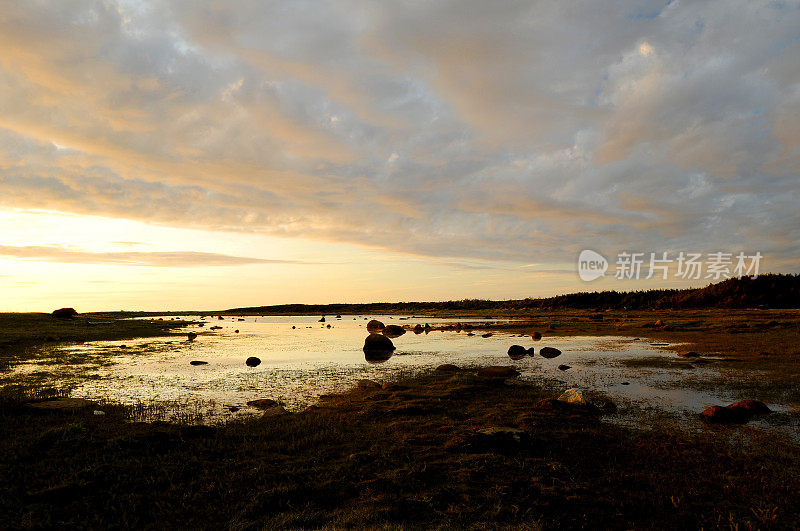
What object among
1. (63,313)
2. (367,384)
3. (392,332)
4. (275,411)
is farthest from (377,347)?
(63,313)

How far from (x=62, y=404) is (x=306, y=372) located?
1152cm

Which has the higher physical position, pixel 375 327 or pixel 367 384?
pixel 367 384

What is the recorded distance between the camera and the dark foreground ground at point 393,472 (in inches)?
285

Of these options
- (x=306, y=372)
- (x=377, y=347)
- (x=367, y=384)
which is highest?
(x=367, y=384)

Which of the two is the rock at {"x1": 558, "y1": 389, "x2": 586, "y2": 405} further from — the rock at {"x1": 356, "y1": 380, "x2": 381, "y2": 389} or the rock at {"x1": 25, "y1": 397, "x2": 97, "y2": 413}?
the rock at {"x1": 25, "y1": 397, "x2": 97, "y2": 413}

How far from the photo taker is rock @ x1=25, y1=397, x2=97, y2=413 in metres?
14.0

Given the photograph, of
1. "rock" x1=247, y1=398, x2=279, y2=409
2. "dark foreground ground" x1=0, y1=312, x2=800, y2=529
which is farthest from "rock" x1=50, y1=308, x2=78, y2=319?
"rock" x1=247, y1=398, x2=279, y2=409

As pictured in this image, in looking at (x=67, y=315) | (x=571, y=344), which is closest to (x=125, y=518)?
(x=571, y=344)

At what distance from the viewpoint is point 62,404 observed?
14.5 m

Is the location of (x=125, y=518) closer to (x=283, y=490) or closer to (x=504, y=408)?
(x=283, y=490)

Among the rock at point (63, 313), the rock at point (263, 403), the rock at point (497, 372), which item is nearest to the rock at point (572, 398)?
the rock at point (497, 372)

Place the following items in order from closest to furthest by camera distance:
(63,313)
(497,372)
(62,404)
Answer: (62,404), (497,372), (63,313)

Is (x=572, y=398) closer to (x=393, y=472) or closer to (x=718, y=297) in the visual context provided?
(x=393, y=472)

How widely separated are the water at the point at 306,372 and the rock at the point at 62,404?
48.8 inches
